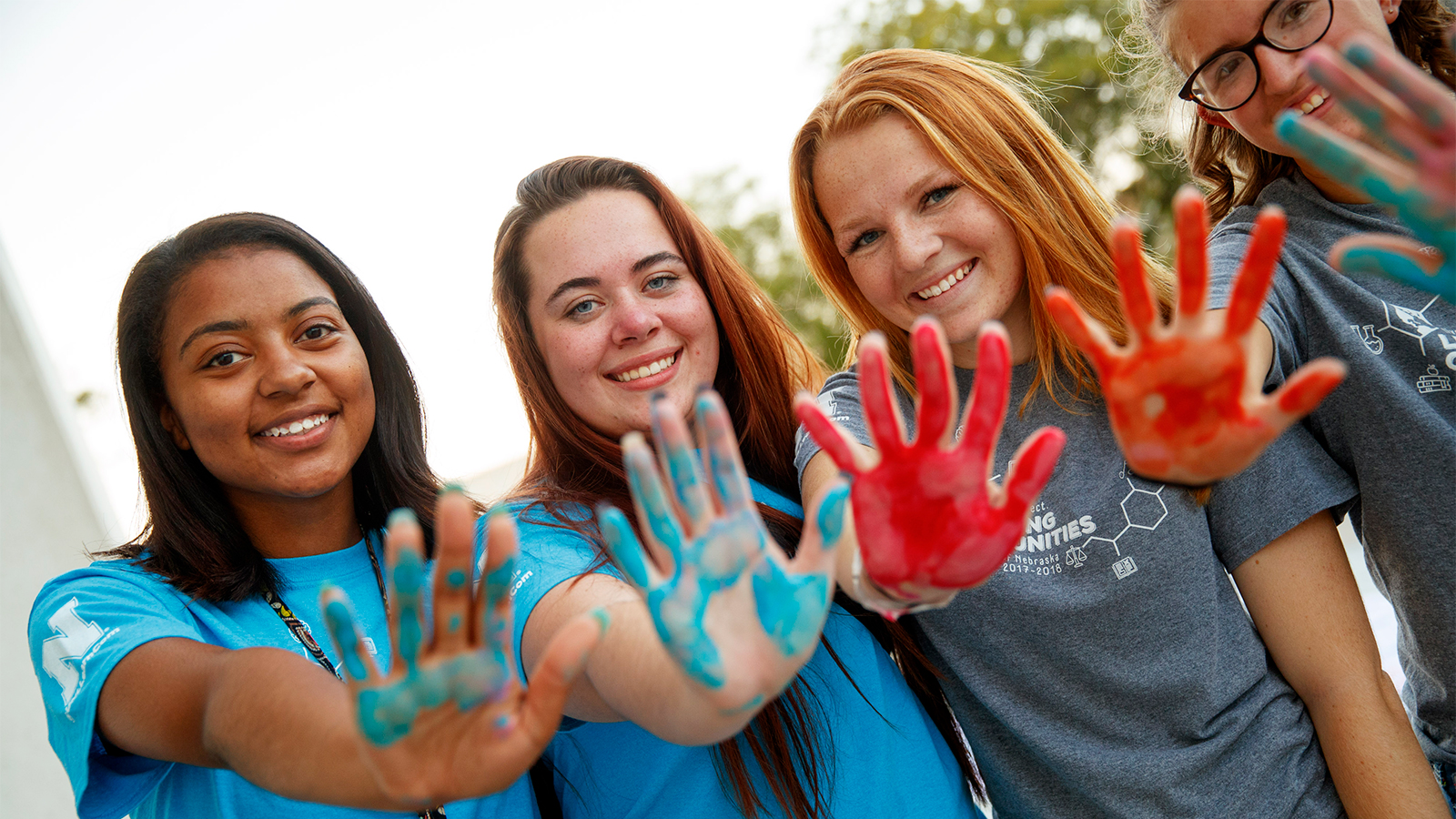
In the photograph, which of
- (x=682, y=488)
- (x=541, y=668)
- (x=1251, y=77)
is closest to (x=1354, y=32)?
(x=1251, y=77)

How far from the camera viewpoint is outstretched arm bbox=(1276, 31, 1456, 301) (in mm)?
903

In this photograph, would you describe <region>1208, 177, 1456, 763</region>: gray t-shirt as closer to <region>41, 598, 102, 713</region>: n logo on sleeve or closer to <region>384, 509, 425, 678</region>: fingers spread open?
<region>384, 509, 425, 678</region>: fingers spread open

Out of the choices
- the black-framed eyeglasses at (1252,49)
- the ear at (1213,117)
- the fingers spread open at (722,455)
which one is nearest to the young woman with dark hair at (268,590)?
the fingers spread open at (722,455)

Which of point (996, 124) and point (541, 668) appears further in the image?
point (996, 124)

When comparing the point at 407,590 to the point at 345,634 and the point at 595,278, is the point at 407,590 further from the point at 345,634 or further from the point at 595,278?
the point at 595,278

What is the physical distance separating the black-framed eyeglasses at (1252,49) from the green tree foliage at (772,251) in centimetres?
968

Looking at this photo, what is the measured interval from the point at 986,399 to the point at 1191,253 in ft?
0.84

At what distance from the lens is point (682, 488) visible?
2.98 ft

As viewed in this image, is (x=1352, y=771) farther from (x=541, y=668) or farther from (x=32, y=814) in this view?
(x=32, y=814)

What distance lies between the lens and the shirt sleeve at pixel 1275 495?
5.06ft

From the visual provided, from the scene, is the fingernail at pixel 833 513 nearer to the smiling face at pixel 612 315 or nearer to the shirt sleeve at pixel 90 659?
the smiling face at pixel 612 315

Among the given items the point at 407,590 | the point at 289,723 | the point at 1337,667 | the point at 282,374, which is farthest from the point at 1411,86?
the point at 282,374

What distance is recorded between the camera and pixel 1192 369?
0.93 m

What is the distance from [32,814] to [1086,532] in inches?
175
